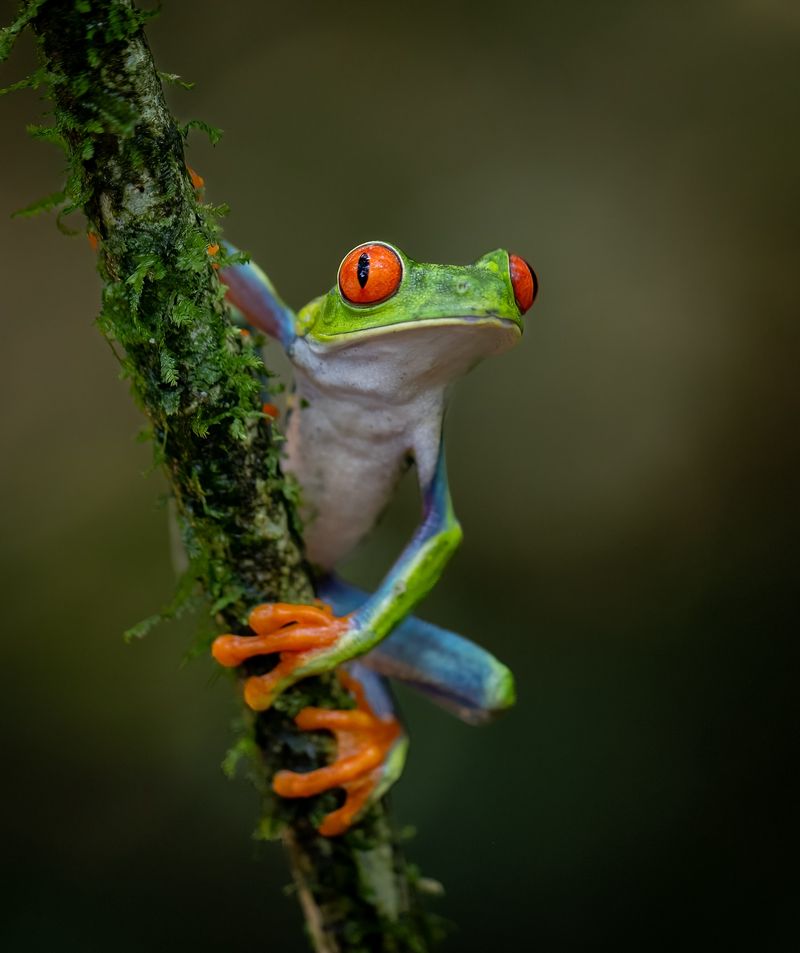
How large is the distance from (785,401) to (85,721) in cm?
378

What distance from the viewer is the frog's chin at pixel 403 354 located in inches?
74.4

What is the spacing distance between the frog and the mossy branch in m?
0.06

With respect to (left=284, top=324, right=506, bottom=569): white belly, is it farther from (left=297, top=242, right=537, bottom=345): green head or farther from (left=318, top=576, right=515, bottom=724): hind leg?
(left=318, top=576, right=515, bottom=724): hind leg

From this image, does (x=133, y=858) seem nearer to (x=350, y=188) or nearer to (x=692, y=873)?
(x=692, y=873)

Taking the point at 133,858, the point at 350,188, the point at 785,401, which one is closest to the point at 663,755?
the point at 785,401

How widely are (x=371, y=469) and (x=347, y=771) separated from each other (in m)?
0.71

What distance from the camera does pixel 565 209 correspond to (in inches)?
193

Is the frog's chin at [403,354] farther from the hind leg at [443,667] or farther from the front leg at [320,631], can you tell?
the hind leg at [443,667]

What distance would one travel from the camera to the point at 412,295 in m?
1.89

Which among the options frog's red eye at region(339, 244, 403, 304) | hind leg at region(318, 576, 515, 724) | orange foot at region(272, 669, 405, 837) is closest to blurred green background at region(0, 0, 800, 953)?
hind leg at region(318, 576, 515, 724)

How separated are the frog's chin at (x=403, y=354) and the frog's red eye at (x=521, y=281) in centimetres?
7

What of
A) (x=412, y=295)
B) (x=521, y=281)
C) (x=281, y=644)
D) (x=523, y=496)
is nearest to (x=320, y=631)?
(x=281, y=644)

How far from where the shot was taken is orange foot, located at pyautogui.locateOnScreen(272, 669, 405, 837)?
194 centimetres

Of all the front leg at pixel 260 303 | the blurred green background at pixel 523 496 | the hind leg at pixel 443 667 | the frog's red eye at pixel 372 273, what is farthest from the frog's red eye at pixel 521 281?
the blurred green background at pixel 523 496
